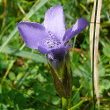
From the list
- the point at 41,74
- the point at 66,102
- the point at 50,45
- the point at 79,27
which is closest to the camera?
the point at 79,27

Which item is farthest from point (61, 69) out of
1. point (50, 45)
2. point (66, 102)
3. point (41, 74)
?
point (41, 74)

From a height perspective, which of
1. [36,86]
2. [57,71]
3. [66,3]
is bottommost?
[36,86]

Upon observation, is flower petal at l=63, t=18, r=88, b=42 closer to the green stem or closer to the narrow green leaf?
the green stem

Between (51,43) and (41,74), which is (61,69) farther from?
(41,74)

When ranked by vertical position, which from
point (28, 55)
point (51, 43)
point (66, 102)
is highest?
point (51, 43)

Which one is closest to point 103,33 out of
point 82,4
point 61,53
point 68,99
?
point 82,4

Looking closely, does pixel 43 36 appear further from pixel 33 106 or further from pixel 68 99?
pixel 33 106

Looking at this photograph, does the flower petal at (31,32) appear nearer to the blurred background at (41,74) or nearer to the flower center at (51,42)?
the flower center at (51,42)
